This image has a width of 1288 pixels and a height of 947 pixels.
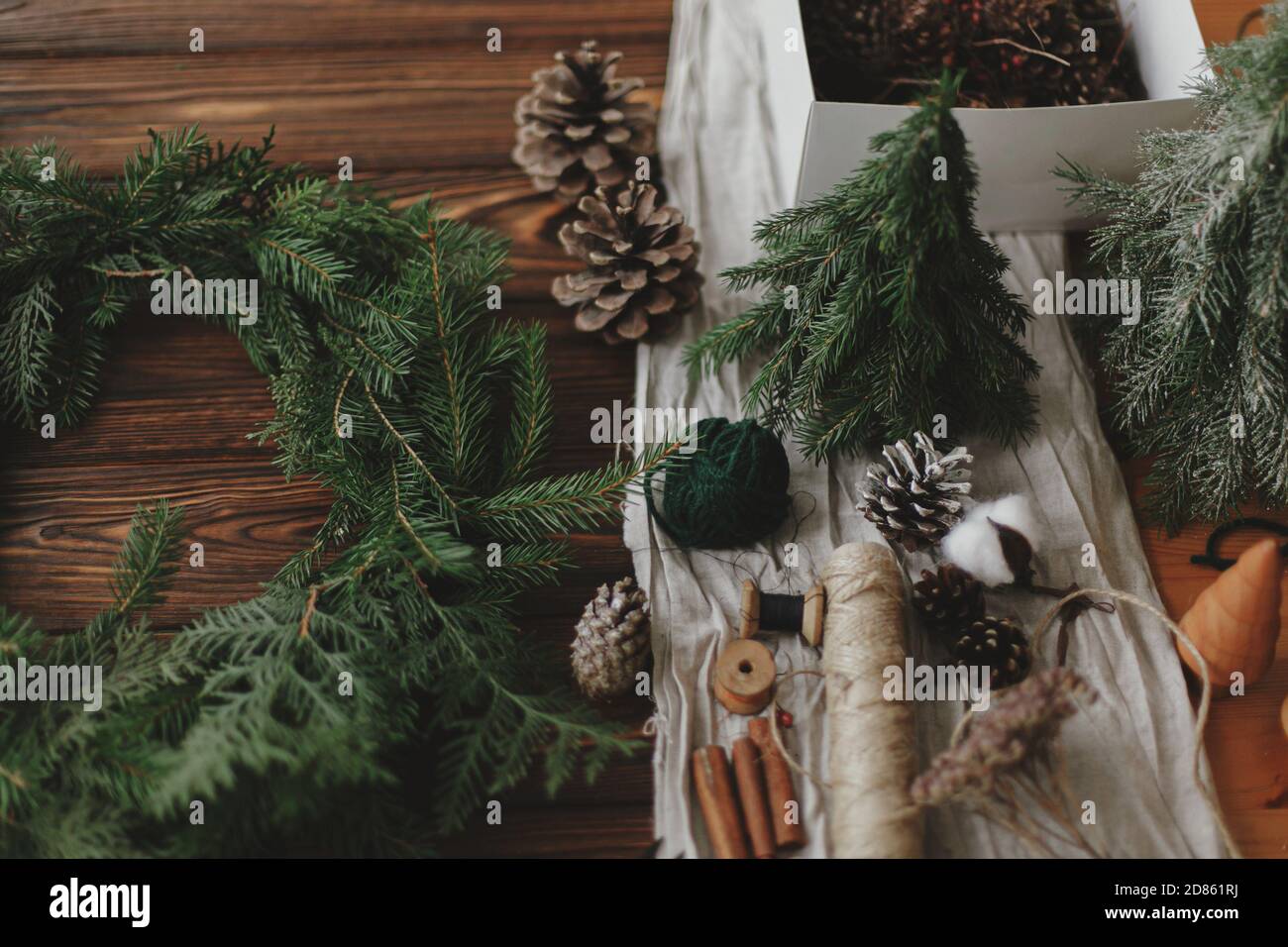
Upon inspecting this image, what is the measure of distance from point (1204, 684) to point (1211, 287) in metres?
0.36

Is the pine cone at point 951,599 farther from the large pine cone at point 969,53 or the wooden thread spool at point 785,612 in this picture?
the large pine cone at point 969,53

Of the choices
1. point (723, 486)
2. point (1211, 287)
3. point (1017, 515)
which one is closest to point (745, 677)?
point (723, 486)

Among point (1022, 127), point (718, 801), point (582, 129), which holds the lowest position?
point (718, 801)

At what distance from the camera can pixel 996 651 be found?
2.89 ft

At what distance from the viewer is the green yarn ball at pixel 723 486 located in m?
0.93

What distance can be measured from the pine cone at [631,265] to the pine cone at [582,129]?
0.11 m

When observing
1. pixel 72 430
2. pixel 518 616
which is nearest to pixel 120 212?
pixel 72 430

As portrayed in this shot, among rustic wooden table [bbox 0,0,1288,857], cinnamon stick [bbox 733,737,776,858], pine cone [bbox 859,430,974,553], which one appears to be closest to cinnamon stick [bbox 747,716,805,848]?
cinnamon stick [bbox 733,737,776,858]

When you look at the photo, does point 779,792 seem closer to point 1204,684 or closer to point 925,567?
point 925,567

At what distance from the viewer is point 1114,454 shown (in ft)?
3.46

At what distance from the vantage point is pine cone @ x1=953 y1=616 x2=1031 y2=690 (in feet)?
2.89

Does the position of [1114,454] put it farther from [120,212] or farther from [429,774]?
[120,212]

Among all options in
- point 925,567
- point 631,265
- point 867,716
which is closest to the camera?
point 867,716

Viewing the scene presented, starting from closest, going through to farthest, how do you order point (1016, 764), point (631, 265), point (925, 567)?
1. point (1016, 764)
2. point (925, 567)
3. point (631, 265)
